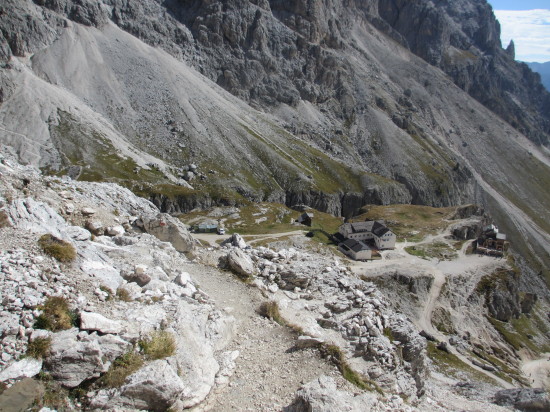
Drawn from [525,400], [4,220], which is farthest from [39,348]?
[525,400]

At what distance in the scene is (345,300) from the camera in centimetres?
2775

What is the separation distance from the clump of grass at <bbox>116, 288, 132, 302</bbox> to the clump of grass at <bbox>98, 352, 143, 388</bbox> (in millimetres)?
3615

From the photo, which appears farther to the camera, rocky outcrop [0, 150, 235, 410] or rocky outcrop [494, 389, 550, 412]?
rocky outcrop [494, 389, 550, 412]

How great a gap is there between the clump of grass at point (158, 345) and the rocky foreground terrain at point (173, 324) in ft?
0.15

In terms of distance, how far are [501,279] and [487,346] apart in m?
22.3

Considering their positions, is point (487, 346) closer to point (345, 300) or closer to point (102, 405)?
point (345, 300)

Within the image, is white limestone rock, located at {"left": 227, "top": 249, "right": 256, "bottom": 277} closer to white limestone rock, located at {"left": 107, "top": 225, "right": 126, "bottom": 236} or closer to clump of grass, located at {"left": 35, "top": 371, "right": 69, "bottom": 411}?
white limestone rock, located at {"left": 107, "top": 225, "right": 126, "bottom": 236}

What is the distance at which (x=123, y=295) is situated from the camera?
19078mm

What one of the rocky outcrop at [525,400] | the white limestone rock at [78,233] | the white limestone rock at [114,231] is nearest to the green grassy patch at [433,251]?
the rocky outcrop at [525,400]

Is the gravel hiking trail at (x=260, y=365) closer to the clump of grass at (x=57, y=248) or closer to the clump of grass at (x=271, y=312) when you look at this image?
the clump of grass at (x=271, y=312)

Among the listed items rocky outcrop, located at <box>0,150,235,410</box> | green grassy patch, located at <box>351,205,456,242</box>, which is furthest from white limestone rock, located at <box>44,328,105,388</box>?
green grassy patch, located at <box>351,205,456,242</box>

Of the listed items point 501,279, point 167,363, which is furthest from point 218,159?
point 167,363

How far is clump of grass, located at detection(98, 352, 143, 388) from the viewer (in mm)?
14906

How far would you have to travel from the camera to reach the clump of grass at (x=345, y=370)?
19688 mm
